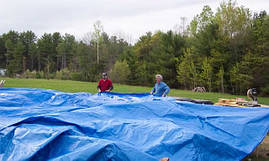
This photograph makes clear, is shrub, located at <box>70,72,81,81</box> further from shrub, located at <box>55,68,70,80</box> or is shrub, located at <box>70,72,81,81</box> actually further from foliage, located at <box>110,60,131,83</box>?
foliage, located at <box>110,60,131,83</box>

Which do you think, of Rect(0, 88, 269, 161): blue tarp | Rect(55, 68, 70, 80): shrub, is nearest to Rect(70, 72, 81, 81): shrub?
Rect(55, 68, 70, 80): shrub

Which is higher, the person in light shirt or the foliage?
the foliage

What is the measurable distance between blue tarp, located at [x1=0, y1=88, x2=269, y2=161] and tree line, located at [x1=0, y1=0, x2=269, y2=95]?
17740 millimetres

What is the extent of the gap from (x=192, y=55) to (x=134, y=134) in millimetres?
23206

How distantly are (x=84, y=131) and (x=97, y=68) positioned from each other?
113 feet

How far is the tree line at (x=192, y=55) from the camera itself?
66.0 ft

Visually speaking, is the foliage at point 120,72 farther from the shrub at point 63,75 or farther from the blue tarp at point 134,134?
the blue tarp at point 134,134

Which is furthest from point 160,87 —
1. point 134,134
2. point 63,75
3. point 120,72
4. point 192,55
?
point 63,75

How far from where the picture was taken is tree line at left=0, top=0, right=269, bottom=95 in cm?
→ 2011

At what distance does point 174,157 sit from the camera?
→ 2.70 m

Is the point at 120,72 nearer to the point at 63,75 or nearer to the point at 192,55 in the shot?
the point at 192,55

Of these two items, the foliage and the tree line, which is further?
the foliage

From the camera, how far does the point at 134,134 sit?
115 inches

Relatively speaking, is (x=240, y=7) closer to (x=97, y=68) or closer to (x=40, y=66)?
(x=97, y=68)
